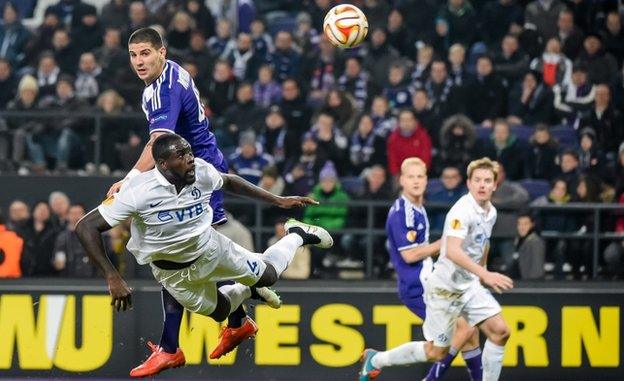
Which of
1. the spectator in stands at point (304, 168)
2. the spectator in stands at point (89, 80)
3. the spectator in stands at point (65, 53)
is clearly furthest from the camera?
the spectator in stands at point (65, 53)

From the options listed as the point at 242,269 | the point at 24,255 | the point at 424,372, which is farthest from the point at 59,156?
the point at 242,269

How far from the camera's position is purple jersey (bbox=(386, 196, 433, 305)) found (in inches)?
471

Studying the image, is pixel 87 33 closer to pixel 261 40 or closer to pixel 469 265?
pixel 261 40

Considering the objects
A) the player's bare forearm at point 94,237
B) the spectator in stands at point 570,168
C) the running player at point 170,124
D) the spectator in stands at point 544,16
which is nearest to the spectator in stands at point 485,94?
the spectator in stands at point 544,16

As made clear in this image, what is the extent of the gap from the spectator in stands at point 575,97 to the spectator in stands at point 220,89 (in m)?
3.99

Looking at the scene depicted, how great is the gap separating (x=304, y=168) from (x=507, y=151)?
232 centimetres

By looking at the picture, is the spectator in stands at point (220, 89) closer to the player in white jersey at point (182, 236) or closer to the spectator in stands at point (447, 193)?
the spectator in stands at point (447, 193)

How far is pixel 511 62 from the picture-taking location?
56.6 ft

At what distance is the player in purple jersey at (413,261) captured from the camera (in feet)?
39.2

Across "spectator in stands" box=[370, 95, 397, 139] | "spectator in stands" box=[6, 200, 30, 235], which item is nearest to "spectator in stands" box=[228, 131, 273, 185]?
"spectator in stands" box=[370, 95, 397, 139]

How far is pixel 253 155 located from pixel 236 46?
2401 mm

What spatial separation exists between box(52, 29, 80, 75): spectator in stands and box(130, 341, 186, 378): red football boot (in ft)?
26.4

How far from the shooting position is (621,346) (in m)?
13.2

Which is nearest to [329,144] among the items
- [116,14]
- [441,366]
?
[116,14]
